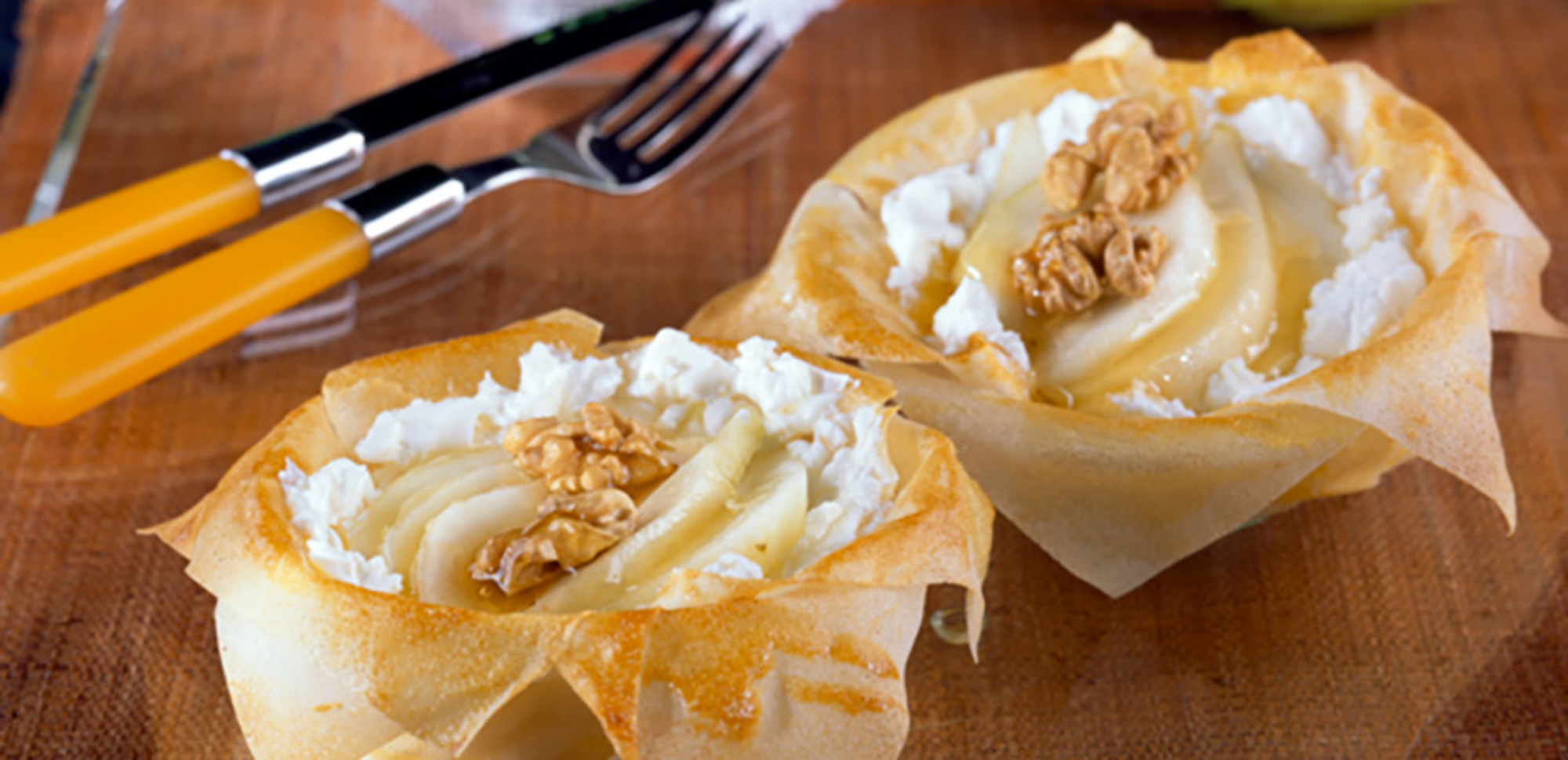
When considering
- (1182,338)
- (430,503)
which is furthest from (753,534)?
(1182,338)

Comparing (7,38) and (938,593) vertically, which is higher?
(938,593)

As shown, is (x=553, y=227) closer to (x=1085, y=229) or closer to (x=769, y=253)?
(x=769, y=253)

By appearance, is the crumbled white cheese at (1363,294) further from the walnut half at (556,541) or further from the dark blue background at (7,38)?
the dark blue background at (7,38)

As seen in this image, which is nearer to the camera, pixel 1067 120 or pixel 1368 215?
pixel 1368 215

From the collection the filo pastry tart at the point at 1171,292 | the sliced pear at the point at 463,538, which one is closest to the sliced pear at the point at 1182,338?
the filo pastry tart at the point at 1171,292

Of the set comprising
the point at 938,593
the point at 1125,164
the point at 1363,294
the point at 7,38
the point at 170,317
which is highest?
the point at 1125,164

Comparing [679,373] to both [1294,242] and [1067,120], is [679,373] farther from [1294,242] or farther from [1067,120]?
[1294,242]

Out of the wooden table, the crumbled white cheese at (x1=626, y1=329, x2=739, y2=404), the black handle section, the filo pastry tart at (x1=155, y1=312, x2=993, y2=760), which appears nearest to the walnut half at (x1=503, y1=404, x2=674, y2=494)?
the filo pastry tart at (x1=155, y1=312, x2=993, y2=760)
